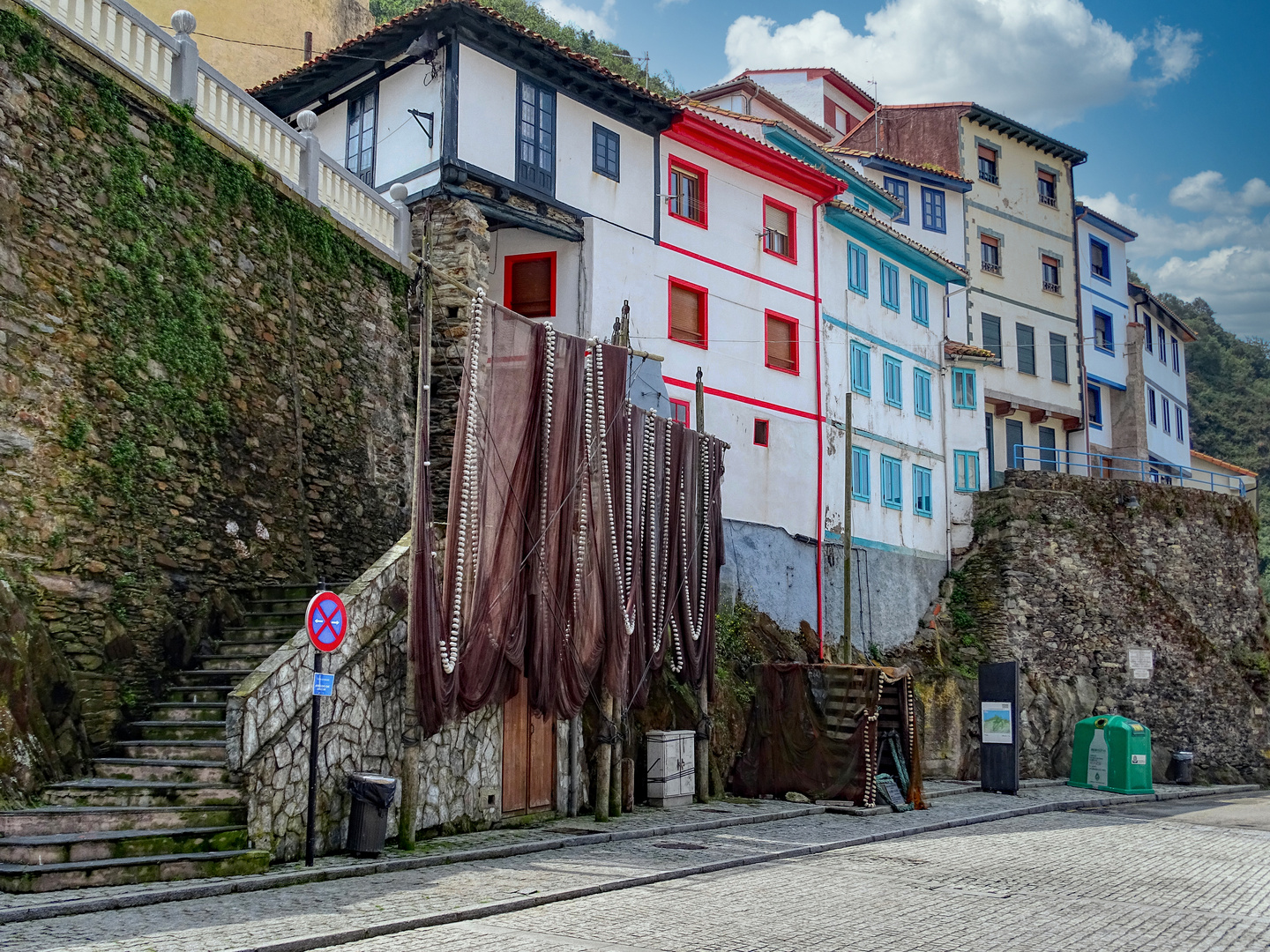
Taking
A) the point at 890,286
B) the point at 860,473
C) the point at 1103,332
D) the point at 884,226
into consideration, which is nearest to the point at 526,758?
the point at 860,473

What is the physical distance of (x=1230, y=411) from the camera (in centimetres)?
6525

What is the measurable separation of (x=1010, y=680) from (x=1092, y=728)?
4.47 m

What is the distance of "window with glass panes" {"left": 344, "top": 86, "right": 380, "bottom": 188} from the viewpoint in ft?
75.0

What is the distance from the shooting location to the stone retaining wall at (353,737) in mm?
11086

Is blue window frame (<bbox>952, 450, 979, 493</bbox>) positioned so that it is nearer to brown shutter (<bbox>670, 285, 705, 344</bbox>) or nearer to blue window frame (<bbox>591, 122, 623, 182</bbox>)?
brown shutter (<bbox>670, 285, 705, 344</bbox>)

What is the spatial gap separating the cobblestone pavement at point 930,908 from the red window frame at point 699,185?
15.3m

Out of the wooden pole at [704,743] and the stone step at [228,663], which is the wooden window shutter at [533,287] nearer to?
the wooden pole at [704,743]

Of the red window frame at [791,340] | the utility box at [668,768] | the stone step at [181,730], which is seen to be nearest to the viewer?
the stone step at [181,730]

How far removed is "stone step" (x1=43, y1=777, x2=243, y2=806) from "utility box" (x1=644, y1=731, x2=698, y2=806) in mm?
8620


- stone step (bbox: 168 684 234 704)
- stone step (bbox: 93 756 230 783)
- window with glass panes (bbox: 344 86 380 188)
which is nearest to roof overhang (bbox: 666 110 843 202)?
window with glass panes (bbox: 344 86 380 188)

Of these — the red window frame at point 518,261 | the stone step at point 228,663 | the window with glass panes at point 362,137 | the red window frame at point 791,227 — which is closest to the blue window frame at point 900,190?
the red window frame at point 791,227

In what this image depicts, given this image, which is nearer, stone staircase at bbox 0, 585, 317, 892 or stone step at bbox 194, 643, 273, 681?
stone staircase at bbox 0, 585, 317, 892

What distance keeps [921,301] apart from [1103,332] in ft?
44.2

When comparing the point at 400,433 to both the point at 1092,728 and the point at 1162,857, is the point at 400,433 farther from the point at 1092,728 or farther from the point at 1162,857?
the point at 1092,728
